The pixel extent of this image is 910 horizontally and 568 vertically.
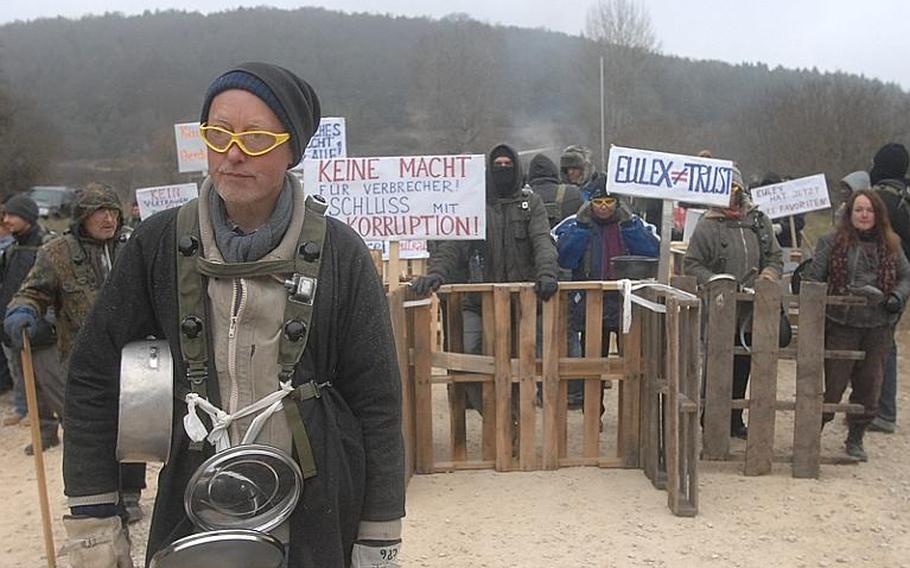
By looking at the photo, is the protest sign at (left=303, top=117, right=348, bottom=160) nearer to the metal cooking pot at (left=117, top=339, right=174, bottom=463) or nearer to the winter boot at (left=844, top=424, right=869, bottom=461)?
the winter boot at (left=844, top=424, right=869, bottom=461)

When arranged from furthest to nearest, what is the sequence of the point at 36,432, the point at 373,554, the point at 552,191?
the point at 552,191
the point at 36,432
the point at 373,554

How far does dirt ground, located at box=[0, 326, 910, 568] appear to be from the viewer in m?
4.98

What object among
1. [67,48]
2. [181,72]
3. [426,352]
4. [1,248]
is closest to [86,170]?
[181,72]

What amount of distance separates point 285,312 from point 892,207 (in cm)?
654

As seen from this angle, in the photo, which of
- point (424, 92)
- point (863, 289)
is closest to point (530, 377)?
point (863, 289)

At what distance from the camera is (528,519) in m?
5.47

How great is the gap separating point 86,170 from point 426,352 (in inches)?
2366

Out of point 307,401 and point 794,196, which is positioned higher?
point 794,196

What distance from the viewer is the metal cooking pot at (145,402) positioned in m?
2.12

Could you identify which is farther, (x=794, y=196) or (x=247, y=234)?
(x=794, y=196)

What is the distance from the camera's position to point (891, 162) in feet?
24.9

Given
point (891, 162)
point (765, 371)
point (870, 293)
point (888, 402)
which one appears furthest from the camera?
point (891, 162)

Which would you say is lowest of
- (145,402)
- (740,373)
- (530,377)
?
(740,373)

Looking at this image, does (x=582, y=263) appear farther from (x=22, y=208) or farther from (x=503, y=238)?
(x=22, y=208)
